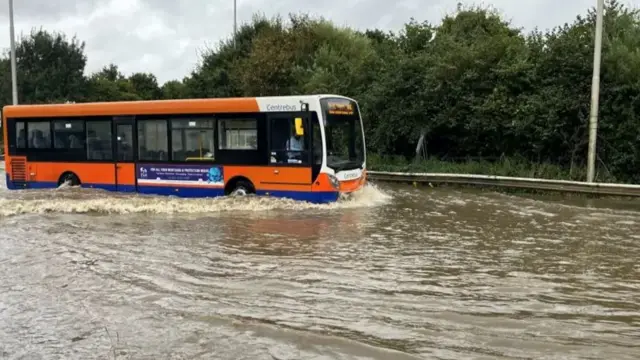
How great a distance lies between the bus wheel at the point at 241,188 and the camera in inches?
599

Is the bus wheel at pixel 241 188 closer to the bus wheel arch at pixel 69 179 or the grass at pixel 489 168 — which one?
the bus wheel arch at pixel 69 179

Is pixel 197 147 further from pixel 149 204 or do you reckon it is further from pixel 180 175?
pixel 149 204

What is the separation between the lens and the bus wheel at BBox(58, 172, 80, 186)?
17.6 m

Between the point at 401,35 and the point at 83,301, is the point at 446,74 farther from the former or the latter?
the point at 83,301

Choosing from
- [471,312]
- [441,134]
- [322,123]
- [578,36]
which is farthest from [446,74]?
[471,312]

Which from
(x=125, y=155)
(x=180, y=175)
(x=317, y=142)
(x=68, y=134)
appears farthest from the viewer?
(x=68, y=134)

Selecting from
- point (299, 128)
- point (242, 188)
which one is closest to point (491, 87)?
point (299, 128)

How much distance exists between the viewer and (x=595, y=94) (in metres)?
16.8

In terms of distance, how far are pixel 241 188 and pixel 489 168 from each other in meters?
9.08

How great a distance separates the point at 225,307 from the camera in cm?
674

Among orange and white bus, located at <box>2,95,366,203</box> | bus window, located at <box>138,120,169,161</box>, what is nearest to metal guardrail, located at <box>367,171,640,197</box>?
orange and white bus, located at <box>2,95,366,203</box>

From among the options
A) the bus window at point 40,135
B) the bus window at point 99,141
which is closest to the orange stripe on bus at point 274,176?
the bus window at point 99,141

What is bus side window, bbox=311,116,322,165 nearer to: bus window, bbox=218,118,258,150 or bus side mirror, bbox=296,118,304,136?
bus side mirror, bbox=296,118,304,136

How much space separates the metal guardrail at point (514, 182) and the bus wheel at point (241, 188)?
7.13 metres
